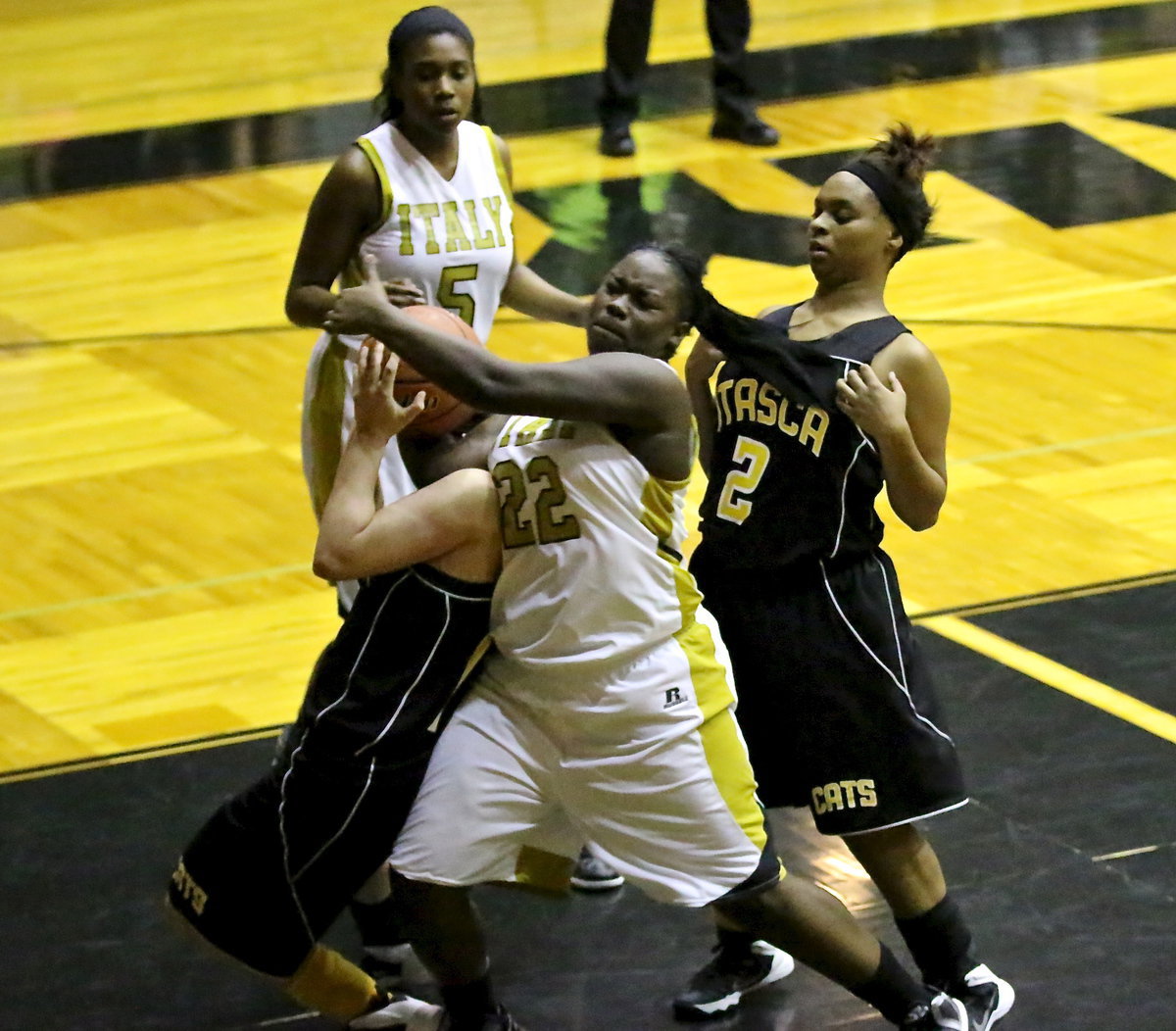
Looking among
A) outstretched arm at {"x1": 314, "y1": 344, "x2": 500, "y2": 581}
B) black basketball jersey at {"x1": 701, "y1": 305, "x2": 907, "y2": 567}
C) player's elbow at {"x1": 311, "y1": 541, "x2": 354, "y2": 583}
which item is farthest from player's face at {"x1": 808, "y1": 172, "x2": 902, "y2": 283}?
player's elbow at {"x1": 311, "y1": 541, "x2": 354, "y2": 583}

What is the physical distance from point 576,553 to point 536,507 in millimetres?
92

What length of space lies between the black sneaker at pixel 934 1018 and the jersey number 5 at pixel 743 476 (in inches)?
32.7

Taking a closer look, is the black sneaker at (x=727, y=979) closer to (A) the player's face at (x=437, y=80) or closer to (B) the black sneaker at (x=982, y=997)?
(B) the black sneaker at (x=982, y=997)

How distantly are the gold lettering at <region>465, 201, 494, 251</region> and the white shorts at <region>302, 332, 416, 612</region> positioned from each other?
0.99 ft

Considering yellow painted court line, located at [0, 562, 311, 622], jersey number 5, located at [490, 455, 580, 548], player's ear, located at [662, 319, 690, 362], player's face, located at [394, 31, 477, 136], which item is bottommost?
yellow painted court line, located at [0, 562, 311, 622]

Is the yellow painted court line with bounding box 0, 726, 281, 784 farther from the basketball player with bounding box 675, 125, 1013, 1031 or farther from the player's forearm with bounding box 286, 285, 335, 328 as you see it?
the basketball player with bounding box 675, 125, 1013, 1031

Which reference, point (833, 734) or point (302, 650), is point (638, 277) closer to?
point (833, 734)

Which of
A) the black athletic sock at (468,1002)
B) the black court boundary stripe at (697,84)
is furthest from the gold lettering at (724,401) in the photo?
the black court boundary stripe at (697,84)

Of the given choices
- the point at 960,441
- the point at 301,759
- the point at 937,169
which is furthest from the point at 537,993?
the point at 937,169

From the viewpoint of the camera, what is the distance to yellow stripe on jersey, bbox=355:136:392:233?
13.3 ft

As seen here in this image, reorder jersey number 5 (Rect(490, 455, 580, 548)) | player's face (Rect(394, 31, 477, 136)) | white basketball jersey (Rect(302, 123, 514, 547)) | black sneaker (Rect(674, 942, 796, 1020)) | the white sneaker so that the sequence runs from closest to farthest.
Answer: jersey number 5 (Rect(490, 455, 580, 548)), the white sneaker, black sneaker (Rect(674, 942, 796, 1020)), player's face (Rect(394, 31, 477, 136)), white basketball jersey (Rect(302, 123, 514, 547))

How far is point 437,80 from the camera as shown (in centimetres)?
399

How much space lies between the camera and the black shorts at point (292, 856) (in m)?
3.31

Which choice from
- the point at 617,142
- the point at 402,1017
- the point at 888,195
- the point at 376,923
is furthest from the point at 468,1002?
the point at 617,142
